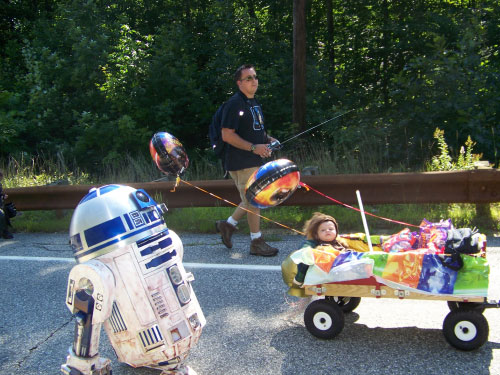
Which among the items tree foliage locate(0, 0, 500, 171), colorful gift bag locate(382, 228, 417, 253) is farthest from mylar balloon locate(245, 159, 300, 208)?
tree foliage locate(0, 0, 500, 171)

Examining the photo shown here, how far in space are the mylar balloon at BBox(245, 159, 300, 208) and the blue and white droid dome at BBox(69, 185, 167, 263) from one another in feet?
4.58

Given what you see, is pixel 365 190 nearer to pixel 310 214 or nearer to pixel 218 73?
pixel 310 214

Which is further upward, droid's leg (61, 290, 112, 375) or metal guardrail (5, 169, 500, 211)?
droid's leg (61, 290, 112, 375)

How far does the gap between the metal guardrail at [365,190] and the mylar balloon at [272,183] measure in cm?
278

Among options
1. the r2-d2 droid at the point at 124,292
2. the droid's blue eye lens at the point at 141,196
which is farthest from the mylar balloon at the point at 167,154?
the r2-d2 droid at the point at 124,292

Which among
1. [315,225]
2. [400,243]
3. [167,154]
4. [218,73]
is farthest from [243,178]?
[218,73]

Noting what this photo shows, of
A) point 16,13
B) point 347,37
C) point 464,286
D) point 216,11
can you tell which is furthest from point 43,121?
point 464,286

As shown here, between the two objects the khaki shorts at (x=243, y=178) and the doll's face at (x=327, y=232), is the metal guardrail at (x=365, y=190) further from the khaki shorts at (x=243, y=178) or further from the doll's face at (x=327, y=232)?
the doll's face at (x=327, y=232)

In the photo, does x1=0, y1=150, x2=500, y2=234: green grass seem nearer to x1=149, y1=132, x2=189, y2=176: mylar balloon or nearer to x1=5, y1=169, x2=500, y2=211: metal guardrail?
x1=5, y1=169, x2=500, y2=211: metal guardrail

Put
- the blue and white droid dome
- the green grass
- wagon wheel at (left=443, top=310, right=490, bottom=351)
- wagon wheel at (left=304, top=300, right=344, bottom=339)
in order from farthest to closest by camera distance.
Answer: the green grass → wagon wheel at (left=304, top=300, right=344, bottom=339) → wagon wheel at (left=443, top=310, right=490, bottom=351) → the blue and white droid dome

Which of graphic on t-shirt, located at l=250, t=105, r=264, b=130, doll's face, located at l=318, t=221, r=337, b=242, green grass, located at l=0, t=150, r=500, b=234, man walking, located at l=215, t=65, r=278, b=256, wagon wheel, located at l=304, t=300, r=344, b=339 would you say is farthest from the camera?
green grass, located at l=0, t=150, r=500, b=234

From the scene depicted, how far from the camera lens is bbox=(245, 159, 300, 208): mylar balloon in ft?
14.5

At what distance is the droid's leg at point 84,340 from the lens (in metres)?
2.93

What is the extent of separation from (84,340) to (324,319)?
1.86 metres
